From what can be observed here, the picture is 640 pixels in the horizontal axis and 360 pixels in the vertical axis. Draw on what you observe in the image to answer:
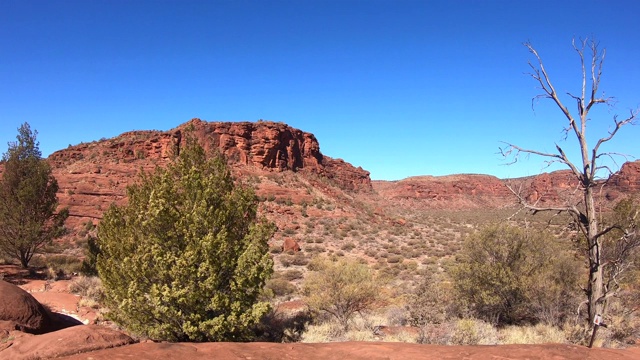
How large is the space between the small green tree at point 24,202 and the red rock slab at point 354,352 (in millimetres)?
18595

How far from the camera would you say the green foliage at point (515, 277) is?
12.5 metres

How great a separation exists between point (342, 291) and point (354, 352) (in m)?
6.77

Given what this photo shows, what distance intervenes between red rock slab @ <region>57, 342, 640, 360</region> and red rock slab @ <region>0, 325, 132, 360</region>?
47 cm

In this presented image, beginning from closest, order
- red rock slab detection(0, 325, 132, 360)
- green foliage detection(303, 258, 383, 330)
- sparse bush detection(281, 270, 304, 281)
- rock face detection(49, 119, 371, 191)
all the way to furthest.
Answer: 1. red rock slab detection(0, 325, 132, 360)
2. green foliage detection(303, 258, 383, 330)
3. sparse bush detection(281, 270, 304, 281)
4. rock face detection(49, 119, 371, 191)

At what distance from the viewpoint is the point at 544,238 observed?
13.6 meters

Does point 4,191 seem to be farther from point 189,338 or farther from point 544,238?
point 544,238

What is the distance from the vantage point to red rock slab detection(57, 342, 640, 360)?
17.4 feet

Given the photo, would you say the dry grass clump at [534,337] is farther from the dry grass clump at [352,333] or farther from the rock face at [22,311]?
the rock face at [22,311]

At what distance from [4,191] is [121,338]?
1924 cm

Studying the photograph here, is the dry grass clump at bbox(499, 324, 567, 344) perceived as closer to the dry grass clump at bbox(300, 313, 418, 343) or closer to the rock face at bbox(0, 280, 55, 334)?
the dry grass clump at bbox(300, 313, 418, 343)

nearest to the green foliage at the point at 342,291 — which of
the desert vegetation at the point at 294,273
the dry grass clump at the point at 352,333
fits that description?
the desert vegetation at the point at 294,273

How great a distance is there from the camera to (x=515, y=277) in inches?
497

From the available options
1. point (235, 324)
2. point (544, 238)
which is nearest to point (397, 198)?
point (544, 238)

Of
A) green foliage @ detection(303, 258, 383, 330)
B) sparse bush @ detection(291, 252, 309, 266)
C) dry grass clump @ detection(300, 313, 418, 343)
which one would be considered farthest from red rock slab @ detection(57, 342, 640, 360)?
sparse bush @ detection(291, 252, 309, 266)
